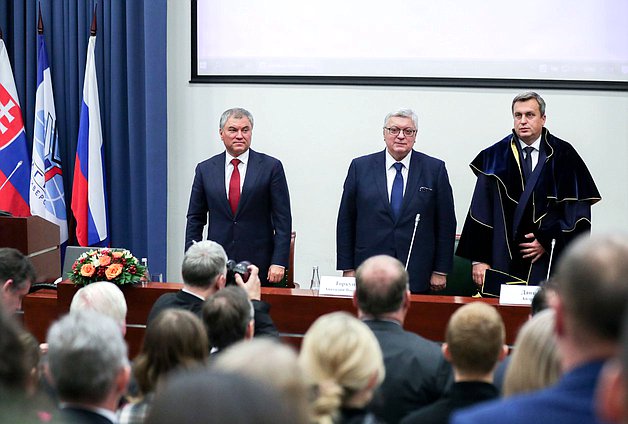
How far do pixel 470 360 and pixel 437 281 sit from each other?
8.31 ft

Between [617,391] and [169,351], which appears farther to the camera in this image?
[169,351]

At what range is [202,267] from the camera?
11.6 feet

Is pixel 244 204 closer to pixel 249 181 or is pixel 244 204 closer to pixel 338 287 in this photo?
pixel 249 181

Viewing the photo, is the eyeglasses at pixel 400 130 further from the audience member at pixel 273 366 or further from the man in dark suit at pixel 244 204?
the audience member at pixel 273 366

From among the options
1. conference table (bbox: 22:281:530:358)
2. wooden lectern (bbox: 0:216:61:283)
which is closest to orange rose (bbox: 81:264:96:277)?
conference table (bbox: 22:281:530:358)

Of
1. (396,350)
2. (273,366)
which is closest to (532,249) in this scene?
(396,350)

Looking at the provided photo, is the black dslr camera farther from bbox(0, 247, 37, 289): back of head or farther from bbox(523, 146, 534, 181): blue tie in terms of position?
bbox(523, 146, 534, 181): blue tie

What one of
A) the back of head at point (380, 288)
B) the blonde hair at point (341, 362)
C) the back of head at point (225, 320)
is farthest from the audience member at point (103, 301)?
the blonde hair at point (341, 362)

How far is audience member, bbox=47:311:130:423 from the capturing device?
190cm

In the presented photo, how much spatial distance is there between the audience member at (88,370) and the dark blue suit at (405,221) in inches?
117

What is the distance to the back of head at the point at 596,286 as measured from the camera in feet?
4.38

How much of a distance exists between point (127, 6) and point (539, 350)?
207 inches

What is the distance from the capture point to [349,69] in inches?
254

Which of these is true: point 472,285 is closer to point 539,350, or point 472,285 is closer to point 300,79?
point 300,79
